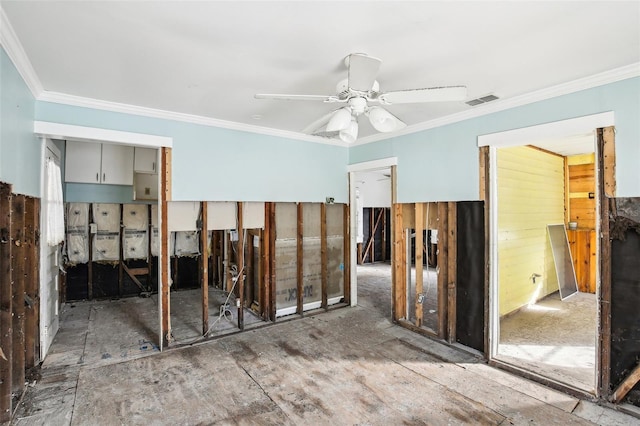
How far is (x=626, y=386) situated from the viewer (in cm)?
246

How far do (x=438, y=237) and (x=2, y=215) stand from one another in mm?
4038

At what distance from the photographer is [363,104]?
2.27m

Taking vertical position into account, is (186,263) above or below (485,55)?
below

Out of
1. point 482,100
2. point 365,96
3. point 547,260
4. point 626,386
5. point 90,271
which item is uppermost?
point 482,100

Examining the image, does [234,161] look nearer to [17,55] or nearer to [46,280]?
[17,55]

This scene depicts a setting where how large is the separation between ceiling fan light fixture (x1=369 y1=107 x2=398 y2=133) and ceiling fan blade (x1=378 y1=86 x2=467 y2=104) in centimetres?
17

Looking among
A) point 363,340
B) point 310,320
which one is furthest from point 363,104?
point 310,320

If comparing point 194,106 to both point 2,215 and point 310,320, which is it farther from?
point 310,320

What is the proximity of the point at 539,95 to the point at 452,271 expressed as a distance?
6.57 feet

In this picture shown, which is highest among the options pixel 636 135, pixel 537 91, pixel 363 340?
pixel 537 91

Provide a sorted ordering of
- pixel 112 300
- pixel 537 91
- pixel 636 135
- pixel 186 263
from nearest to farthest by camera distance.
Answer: pixel 636 135, pixel 537 91, pixel 112 300, pixel 186 263

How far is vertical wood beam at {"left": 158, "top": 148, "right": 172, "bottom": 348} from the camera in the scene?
3.57 m

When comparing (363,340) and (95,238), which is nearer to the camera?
(363,340)

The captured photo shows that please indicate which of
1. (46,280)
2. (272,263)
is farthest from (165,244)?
(272,263)
